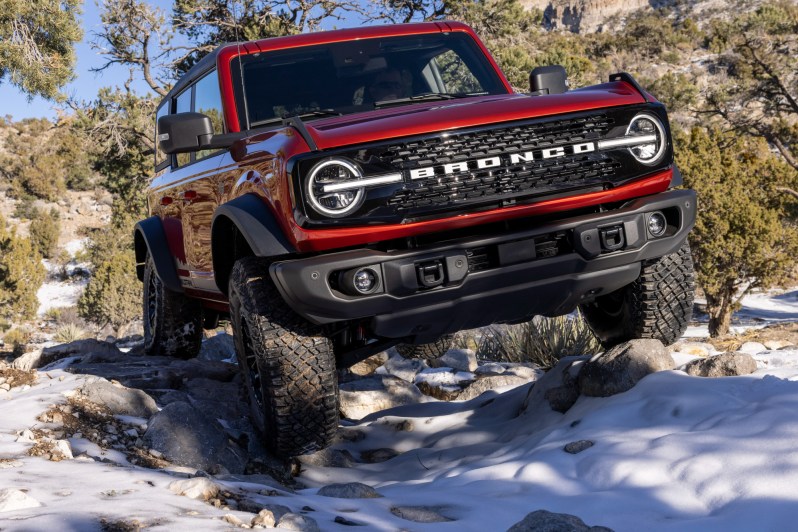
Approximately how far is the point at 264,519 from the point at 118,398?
237 centimetres

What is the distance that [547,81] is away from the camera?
16.8ft

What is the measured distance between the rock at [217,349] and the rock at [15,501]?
Result: 6.23 m

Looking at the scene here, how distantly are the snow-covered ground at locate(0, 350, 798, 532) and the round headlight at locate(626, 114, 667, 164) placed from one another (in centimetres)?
106

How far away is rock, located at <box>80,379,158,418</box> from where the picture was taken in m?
4.93

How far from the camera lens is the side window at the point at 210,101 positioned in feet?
16.8

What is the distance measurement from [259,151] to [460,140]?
1.00m

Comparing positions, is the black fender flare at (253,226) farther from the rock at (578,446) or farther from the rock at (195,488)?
the rock at (578,446)

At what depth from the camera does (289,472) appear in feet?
15.1

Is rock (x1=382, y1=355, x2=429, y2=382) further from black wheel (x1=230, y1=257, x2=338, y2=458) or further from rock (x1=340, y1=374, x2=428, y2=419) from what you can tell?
black wheel (x1=230, y1=257, x2=338, y2=458)

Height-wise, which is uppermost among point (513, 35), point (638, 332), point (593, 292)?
point (513, 35)

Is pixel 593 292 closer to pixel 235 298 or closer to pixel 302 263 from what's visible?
pixel 302 263

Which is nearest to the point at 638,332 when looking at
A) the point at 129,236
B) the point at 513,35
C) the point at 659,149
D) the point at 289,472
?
the point at 659,149

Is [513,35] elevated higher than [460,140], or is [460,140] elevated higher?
[513,35]

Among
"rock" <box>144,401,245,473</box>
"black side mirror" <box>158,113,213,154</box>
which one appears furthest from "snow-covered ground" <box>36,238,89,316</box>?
"black side mirror" <box>158,113,213,154</box>
